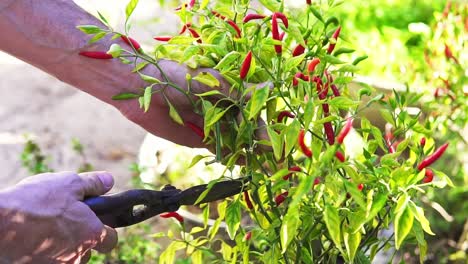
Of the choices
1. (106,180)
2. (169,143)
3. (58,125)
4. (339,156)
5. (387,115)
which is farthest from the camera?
(58,125)

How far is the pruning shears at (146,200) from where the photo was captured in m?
1.71

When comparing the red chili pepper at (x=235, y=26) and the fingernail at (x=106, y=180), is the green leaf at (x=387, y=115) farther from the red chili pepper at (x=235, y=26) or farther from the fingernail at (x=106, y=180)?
the fingernail at (x=106, y=180)

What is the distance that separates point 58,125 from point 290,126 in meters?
4.11

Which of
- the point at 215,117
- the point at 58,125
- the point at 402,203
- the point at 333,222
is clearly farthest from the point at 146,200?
the point at 58,125

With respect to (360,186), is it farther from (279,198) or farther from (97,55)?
(97,55)

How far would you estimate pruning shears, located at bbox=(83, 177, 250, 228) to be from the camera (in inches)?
67.2

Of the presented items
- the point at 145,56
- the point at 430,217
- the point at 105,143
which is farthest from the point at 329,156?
the point at 105,143

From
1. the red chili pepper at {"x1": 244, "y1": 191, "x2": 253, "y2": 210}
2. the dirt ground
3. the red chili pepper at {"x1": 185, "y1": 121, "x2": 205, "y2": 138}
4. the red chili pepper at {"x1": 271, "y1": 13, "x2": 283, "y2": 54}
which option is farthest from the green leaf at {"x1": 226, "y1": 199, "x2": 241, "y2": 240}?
the dirt ground

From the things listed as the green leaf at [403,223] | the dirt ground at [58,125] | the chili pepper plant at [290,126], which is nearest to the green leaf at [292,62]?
the chili pepper plant at [290,126]

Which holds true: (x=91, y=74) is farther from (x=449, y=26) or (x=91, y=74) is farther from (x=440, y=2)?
(x=440, y=2)

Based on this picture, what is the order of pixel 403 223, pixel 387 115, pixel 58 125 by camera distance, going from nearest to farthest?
pixel 403 223, pixel 387 115, pixel 58 125

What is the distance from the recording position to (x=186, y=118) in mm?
1854

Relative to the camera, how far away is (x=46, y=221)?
1.70m

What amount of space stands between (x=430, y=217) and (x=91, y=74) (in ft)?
5.82
